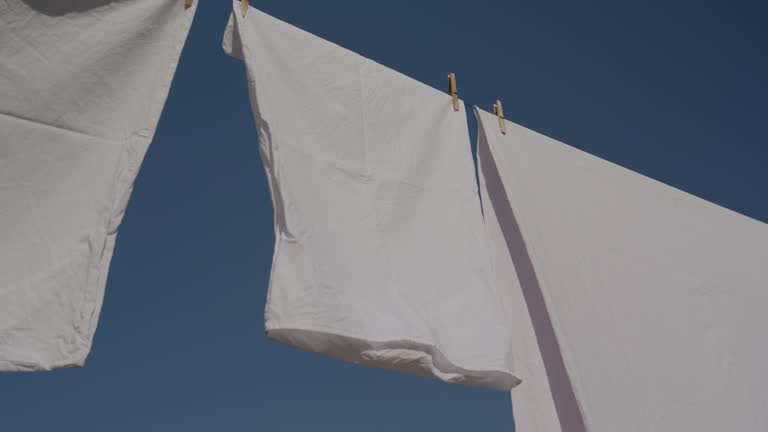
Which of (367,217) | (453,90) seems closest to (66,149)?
(367,217)

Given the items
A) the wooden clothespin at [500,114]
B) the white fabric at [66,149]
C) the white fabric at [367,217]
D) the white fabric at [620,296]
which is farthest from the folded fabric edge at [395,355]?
the wooden clothespin at [500,114]

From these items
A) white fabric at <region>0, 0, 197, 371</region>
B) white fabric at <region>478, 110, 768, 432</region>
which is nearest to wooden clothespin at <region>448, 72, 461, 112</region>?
white fabric at <region>478, 110, 768, 432</region>

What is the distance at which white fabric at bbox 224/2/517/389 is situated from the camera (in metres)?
1.65

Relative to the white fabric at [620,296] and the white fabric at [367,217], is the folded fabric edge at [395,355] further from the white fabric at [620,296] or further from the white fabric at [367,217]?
the white fabric at [620,296]

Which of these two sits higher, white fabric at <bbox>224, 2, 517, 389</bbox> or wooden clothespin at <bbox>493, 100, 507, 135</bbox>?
wooden clothespin at <bbox>493, 100, 507, 135</bbox>

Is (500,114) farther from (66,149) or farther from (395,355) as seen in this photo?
(66,149)

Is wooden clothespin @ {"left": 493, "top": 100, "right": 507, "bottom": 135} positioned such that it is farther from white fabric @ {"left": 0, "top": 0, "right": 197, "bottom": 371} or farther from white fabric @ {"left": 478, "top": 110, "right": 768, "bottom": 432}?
white fabric @ {"left": 0, "top": 0, "right": 197, "bottom": 371}

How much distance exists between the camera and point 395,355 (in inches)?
66.3

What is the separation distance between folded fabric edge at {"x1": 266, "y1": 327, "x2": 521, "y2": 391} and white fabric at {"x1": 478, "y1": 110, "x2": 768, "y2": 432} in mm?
238

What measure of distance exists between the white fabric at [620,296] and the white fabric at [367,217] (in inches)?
6.8

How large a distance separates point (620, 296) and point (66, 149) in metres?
1.39

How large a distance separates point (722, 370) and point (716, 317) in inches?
7.9

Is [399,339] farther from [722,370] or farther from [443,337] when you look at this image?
[722,370]

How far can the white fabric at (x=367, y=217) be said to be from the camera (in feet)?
5.41
